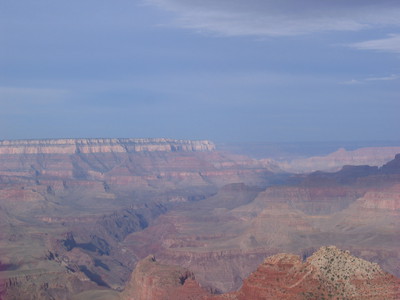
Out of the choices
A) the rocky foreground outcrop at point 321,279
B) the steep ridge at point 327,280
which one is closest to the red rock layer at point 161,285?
the rocky foreground outcrop at point 321,279

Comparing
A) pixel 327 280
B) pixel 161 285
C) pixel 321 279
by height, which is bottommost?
pixel 161 285

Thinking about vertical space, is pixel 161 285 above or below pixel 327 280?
below

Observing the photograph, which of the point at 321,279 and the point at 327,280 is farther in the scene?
the point at 321,279

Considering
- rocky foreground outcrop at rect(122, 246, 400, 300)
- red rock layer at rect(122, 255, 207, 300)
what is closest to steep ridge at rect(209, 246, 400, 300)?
rocky foreground outcrop at rect(122, 246, 400, 300)

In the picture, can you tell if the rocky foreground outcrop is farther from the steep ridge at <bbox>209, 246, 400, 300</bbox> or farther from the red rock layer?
the red rock layer

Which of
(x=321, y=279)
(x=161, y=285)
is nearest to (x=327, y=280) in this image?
(x=321, y=279)

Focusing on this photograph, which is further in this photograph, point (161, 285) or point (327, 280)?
point (161, 285)

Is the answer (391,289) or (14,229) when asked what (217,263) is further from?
(391,289)

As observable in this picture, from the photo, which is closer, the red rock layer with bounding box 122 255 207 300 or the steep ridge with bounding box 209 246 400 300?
the steep ridge with bounding box 209 246 400 300

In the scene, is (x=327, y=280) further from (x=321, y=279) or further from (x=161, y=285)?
(x=161, y=285)

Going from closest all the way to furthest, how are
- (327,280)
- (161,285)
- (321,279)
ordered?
1. (327,280)
2. (321,279)
3. (161,285)

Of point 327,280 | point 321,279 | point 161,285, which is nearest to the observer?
point 327,280

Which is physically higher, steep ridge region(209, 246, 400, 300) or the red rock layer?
steep ridge region(209, 246, 400, 300)
